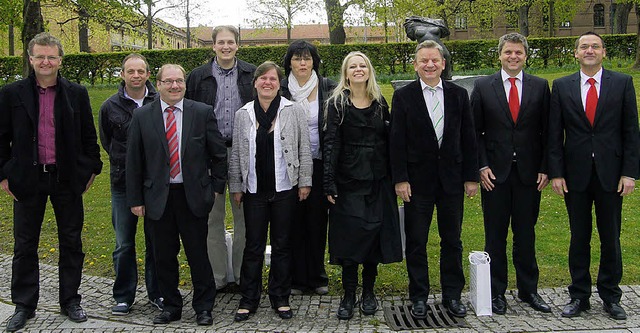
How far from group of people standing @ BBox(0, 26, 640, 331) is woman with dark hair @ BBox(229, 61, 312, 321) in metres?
0.01

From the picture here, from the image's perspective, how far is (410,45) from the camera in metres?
25.4

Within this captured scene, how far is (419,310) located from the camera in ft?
17.2

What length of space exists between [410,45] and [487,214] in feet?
68.0

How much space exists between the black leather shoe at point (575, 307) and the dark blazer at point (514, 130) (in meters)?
1.06

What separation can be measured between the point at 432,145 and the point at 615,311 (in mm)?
2011

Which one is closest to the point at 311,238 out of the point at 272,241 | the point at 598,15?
the point at 272,241

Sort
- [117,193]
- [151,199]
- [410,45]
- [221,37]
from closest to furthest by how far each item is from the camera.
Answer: [151,199] → [117,193] → [221,37] → [410,45]

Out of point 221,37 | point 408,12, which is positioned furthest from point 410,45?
point 221,37

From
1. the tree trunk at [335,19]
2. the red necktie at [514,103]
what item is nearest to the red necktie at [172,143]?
the red necktie at [514,103]

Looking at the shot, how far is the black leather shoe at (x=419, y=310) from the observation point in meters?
5.21

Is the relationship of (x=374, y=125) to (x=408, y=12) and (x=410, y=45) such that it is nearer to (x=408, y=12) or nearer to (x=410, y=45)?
(x=410, y=45)

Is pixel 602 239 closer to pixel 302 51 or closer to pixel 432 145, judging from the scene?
pixel 432 145

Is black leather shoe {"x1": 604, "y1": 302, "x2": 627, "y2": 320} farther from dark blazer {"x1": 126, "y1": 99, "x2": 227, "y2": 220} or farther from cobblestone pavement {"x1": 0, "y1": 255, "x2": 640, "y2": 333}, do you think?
dark blazer {"x1": 126, "y1": 99, "x2": 227, "y2": 220}

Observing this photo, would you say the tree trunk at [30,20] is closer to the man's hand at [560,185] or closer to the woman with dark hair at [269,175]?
the woman with dark hair at [269,175]
